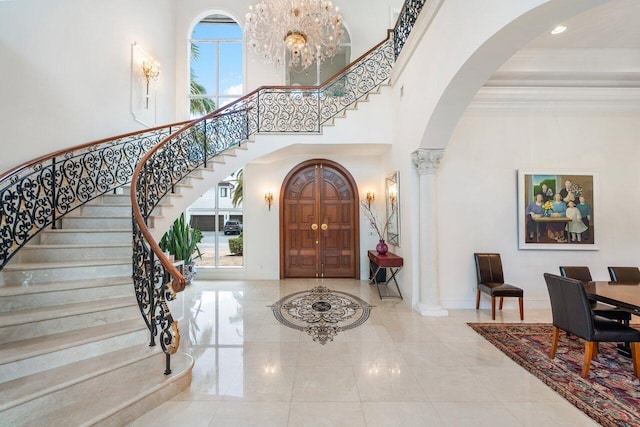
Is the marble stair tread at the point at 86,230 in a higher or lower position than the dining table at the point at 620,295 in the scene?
higher

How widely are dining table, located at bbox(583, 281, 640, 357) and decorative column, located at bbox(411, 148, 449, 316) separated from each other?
1.78 metres

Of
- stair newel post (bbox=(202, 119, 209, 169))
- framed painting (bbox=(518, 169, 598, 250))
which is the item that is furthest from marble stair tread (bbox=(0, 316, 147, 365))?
framed painting (bbox=(518, 169, 598, 250))

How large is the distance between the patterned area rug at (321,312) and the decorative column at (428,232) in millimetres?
987

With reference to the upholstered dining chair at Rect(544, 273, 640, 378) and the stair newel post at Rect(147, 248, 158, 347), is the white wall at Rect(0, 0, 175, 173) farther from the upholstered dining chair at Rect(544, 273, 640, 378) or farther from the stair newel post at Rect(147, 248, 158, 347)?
the upholstered dining chair at Rect(544, 273, 640, 378)

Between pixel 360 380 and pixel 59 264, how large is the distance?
3479mm

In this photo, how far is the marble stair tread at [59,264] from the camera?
288 cm

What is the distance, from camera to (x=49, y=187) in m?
3.75

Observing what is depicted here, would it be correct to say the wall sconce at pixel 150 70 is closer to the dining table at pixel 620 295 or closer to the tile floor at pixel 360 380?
the tile floor at pixel 360 380

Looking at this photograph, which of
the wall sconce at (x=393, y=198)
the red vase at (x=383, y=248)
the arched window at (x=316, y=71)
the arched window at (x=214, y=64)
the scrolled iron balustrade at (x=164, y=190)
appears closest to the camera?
the scrolled iron balustrade at (x=164, y=190)

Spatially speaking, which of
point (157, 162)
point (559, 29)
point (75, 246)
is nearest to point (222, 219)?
point (157, 162)

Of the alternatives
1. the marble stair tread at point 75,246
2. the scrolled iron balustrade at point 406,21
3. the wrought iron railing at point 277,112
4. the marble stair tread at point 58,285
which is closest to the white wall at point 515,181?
the scrolled iron balustrade at point 406,21

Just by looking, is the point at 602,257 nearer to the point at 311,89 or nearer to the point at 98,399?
the point at 311,89

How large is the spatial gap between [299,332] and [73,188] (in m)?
3.94

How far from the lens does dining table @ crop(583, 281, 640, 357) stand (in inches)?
101
